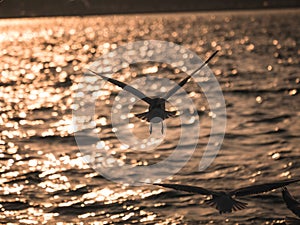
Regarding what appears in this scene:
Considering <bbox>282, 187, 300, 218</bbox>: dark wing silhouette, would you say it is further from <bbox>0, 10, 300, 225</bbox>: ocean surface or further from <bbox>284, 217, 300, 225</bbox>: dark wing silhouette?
<bbox>0, 10, 300, 225</bbox>: ocean surface

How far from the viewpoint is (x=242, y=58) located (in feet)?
306

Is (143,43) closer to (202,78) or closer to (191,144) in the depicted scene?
(202,78)

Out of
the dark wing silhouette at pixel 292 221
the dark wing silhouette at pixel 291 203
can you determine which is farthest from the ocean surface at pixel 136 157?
the dark wing silhouette at pixel 291 203

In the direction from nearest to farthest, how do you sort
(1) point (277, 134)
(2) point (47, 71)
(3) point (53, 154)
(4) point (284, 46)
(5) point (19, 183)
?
1. (5) point (19, 183)
2. (3) point (53, 154)
3. (1) point (277, 134)
4. (2) point (47, 71)
5. (4) point (284, 46)

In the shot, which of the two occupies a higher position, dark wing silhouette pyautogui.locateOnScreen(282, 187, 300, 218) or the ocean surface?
the ocean surface

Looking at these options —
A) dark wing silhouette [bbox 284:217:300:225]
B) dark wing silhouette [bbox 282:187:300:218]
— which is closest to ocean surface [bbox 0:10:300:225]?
dark wing silhouette [bbox 284:217:300:225]

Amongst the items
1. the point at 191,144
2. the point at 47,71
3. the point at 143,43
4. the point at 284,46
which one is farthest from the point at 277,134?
the point at 143,43

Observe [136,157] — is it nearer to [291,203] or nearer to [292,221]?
[292,221]

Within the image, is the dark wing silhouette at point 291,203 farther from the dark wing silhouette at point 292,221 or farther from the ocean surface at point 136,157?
the ocean surface at point 136,157

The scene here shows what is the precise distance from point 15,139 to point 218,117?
11770 mm

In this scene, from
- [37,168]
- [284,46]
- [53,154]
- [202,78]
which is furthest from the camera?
[284,46]

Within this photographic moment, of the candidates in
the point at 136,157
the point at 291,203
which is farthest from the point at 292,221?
the point at 136,157

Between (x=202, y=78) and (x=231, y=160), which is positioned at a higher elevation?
(x=202, y=78)

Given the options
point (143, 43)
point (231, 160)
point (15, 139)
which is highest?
point (143, 43)
